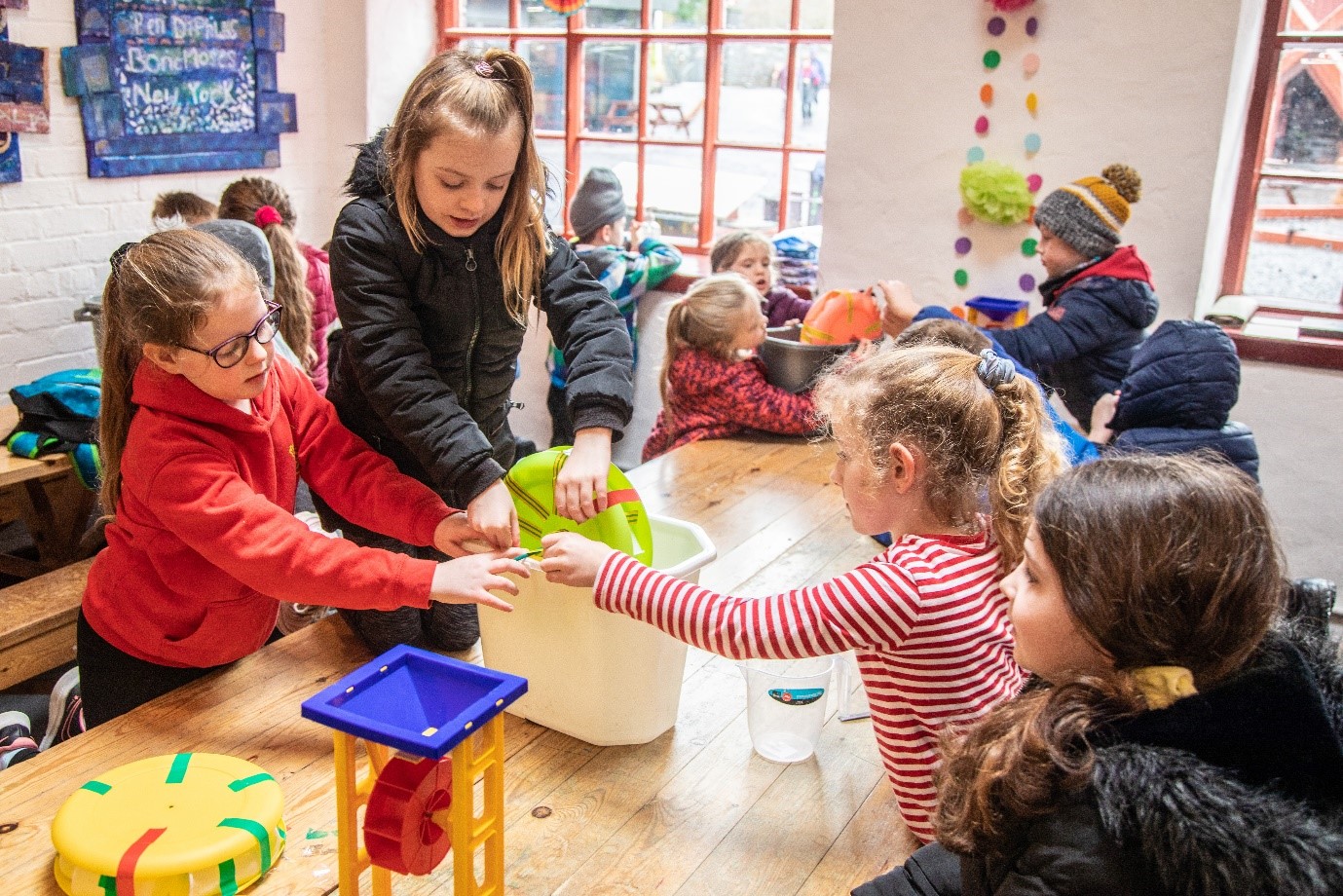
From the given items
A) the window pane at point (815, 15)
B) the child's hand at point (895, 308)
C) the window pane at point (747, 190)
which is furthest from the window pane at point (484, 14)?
the child's hand at point (895, 308)

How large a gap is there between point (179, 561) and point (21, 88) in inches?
105

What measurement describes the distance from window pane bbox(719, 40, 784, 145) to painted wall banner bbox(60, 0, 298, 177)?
1.78 meters

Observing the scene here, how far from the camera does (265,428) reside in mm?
1708

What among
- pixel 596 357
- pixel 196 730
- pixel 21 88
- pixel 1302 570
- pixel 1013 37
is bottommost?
pixel 1302 570

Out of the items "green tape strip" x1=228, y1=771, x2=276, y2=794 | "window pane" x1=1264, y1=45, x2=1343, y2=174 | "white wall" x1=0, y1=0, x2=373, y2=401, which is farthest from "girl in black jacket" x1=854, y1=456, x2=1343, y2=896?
"white wall" x1=0, y1=0, x2=373, y2=401

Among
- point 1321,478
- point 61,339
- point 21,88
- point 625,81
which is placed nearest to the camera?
point 1321,478

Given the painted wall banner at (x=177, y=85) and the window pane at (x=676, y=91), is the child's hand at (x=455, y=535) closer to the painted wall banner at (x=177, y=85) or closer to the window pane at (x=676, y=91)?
the painted wall banner at (x=177, y=85)

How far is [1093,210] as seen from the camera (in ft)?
9.86

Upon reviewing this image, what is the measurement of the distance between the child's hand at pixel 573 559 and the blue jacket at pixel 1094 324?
1891mm

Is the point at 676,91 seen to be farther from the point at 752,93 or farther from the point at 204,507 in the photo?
the point at 204,507

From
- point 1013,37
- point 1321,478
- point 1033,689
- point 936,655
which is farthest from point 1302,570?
point 1033,689

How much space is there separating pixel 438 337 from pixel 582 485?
410 millimetres

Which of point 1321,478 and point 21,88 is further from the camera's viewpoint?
point 21,88

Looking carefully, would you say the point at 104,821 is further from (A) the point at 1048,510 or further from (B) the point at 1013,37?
(B) the point at 1013,37
